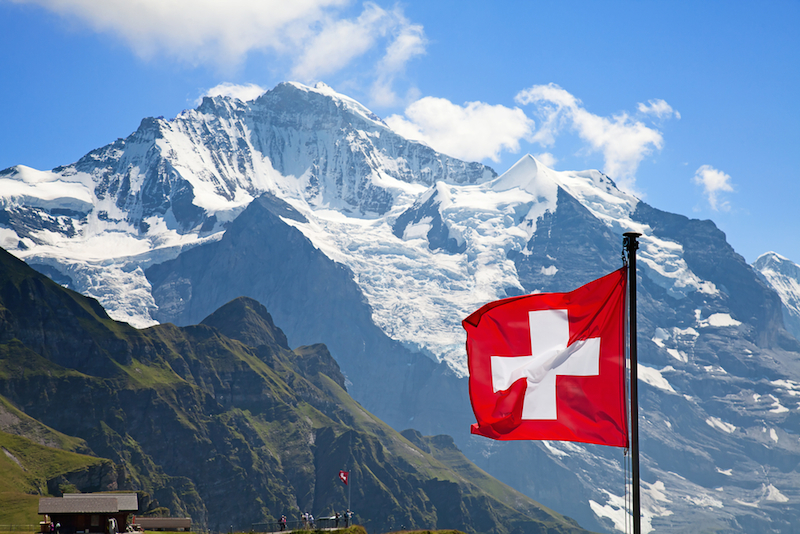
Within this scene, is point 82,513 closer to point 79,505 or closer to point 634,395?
point 79,505

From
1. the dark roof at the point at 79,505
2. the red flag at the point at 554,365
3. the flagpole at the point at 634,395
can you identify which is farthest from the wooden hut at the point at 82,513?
the flagpole at the point at 634,395

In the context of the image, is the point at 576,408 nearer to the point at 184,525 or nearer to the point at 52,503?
the point at 52,503

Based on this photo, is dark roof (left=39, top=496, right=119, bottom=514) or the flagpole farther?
dark roof (left=39, top=496, right=119, bottom=514)

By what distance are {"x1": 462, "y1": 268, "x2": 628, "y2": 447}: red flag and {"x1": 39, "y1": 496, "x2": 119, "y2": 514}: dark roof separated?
78254mm

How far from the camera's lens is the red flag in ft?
94.5

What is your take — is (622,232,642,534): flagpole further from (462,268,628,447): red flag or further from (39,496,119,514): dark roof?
(39,496,119,514): dark roof

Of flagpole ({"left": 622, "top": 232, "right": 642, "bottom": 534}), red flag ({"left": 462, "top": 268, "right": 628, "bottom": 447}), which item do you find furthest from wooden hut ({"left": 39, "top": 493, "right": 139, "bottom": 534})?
flagpole ({"left": 622, "top": 232, "right": 642, "bottom": 534})

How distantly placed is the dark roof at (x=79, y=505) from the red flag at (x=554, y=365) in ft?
257

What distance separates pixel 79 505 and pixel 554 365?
8319 centimetres

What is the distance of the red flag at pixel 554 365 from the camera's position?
94.5ft

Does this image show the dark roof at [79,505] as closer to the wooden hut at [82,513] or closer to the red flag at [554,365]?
the wooden hut at [82,513]

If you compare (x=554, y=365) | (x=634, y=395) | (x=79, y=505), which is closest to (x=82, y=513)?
(x=79, y=505)

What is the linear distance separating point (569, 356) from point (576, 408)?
6.19 feet

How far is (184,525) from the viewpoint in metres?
150
